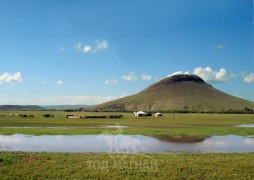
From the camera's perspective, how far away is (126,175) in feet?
70.2

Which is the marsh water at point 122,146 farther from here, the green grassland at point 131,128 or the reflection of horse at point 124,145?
the green grassland at point 131,128

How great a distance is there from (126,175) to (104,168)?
203cm

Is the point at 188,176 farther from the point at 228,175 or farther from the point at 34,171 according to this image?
the point at 34,171

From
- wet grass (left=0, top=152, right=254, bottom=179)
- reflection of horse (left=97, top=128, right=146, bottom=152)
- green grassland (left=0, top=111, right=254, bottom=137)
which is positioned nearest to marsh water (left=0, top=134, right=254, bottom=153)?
reflection of horse (left=97, top=128, right=146, bottom=152)

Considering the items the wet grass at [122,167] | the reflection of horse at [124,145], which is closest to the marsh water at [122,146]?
the reflection of horse at [124,145]

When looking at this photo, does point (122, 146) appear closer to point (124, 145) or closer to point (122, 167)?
point (124, 145)

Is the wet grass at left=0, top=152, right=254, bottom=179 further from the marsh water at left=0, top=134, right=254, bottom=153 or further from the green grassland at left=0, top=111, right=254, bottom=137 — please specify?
the green grassland at left=0, top=111, right=254, bottom=137

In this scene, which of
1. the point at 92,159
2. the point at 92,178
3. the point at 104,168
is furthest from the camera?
the point at 92,159

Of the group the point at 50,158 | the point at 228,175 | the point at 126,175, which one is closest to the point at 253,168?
the point at 228,175

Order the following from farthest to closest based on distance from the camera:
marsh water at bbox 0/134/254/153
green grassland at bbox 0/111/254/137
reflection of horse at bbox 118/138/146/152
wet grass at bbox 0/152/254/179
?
1. green grassland at bbox 0/111/254/137
2. reflection of horse at bbox 118/138/146/152
3. marsh water at bbox 0/134/254/153
4. wet grass at bbox 0/152/254/179

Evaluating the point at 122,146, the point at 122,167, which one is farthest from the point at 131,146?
the point at 122,167

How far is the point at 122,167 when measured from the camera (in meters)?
22.8

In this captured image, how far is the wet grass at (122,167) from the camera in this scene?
70.1 feet

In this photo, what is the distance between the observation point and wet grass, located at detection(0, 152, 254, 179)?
21359 millimetres
